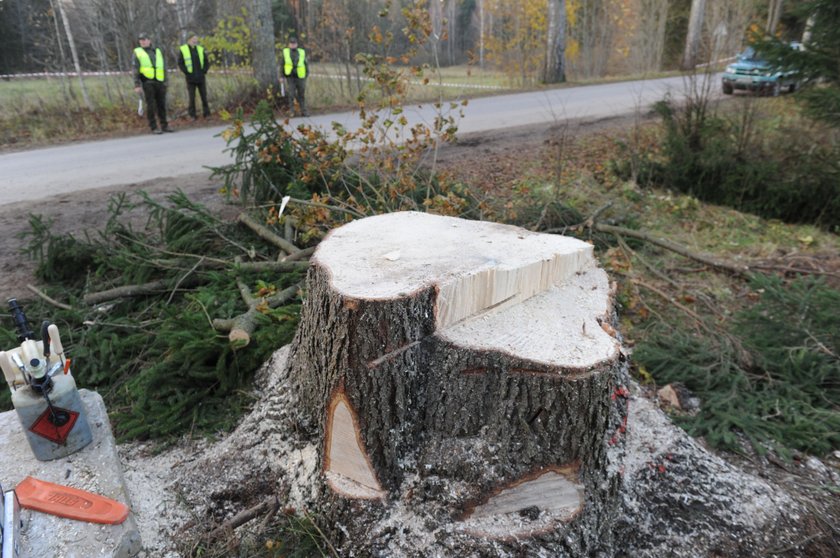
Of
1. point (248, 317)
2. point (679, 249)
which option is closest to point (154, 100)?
point (248, 317)

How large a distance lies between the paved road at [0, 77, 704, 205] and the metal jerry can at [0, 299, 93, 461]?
3106mm

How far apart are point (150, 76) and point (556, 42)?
12439 mm

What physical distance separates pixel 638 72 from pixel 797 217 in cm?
1680

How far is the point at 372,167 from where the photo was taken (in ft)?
15.9

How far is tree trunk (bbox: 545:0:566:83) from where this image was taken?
16672mm

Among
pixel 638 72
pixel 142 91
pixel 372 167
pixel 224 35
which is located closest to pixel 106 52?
pixel 224 35

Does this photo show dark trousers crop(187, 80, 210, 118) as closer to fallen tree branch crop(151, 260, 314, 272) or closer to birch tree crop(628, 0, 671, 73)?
fallen tree branch crop(151, 260, 314, 272)

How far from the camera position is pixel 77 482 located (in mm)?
2238

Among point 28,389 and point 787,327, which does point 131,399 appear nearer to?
point 28,389

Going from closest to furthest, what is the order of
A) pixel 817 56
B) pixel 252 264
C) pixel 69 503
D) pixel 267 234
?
pixel 69 503 < pixel 252 264 < pixel 267 234 < pixel 817 56

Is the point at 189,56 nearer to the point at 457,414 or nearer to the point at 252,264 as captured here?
the point at 252,264

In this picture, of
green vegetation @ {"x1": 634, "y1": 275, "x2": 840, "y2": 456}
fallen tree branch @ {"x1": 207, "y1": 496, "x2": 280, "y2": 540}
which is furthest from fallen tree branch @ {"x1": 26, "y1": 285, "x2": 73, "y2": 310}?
green vegetation @ {"x1": 634, "y1": 275, "x2": 840, "y2": 456}

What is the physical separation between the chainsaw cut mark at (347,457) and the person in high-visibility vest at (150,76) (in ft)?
33.9

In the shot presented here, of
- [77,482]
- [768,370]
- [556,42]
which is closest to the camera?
[77,482]
